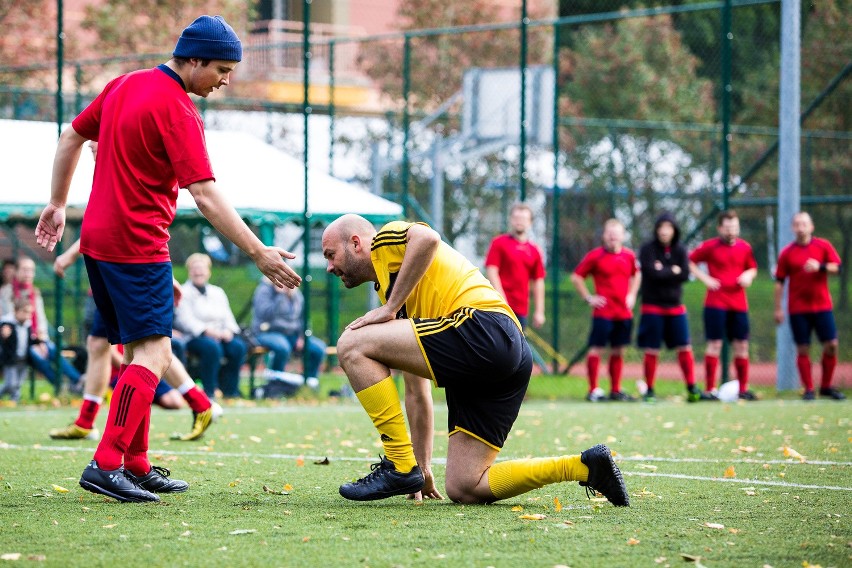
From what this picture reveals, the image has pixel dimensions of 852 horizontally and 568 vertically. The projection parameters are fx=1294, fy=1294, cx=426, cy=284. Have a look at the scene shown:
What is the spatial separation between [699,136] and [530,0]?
846cm

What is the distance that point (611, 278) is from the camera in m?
13.5

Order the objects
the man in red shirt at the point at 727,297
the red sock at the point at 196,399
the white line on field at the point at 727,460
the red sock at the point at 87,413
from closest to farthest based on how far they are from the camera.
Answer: the white line on field at the point at 727,460
the red sock at the point at 196,399
the red sock at the point at 87,413
the man in red shirt at the point at 727,297

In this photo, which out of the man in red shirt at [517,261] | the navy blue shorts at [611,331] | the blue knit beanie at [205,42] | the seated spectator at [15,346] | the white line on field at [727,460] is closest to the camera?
the blue knit beanie at [205,42]

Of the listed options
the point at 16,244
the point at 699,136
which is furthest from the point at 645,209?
the point at 16,244

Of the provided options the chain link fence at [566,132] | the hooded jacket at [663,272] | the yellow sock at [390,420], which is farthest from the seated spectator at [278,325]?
the yellow sock at [390,420]

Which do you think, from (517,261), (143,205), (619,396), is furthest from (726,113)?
(143,205)

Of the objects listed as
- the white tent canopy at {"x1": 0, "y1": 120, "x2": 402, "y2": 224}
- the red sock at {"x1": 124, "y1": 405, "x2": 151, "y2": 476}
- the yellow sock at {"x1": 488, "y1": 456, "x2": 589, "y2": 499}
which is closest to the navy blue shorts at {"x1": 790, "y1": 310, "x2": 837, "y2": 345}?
the white tent canopy at {"x1": 0, "y1": 120, "x2": 402, "y2": 224}

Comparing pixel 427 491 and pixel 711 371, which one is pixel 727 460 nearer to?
pixel 427 491

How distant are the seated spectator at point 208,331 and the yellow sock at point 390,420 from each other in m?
7.90

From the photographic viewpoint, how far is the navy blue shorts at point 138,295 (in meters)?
5.55

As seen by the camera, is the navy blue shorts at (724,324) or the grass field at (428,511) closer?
the grass field at (428,511)

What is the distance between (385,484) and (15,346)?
8.73m

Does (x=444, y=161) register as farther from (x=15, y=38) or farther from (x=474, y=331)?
(x=474, y=331)

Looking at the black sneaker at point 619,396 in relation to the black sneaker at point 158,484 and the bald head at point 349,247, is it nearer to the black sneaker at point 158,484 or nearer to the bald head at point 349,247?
the black sneaker at point 158,484
